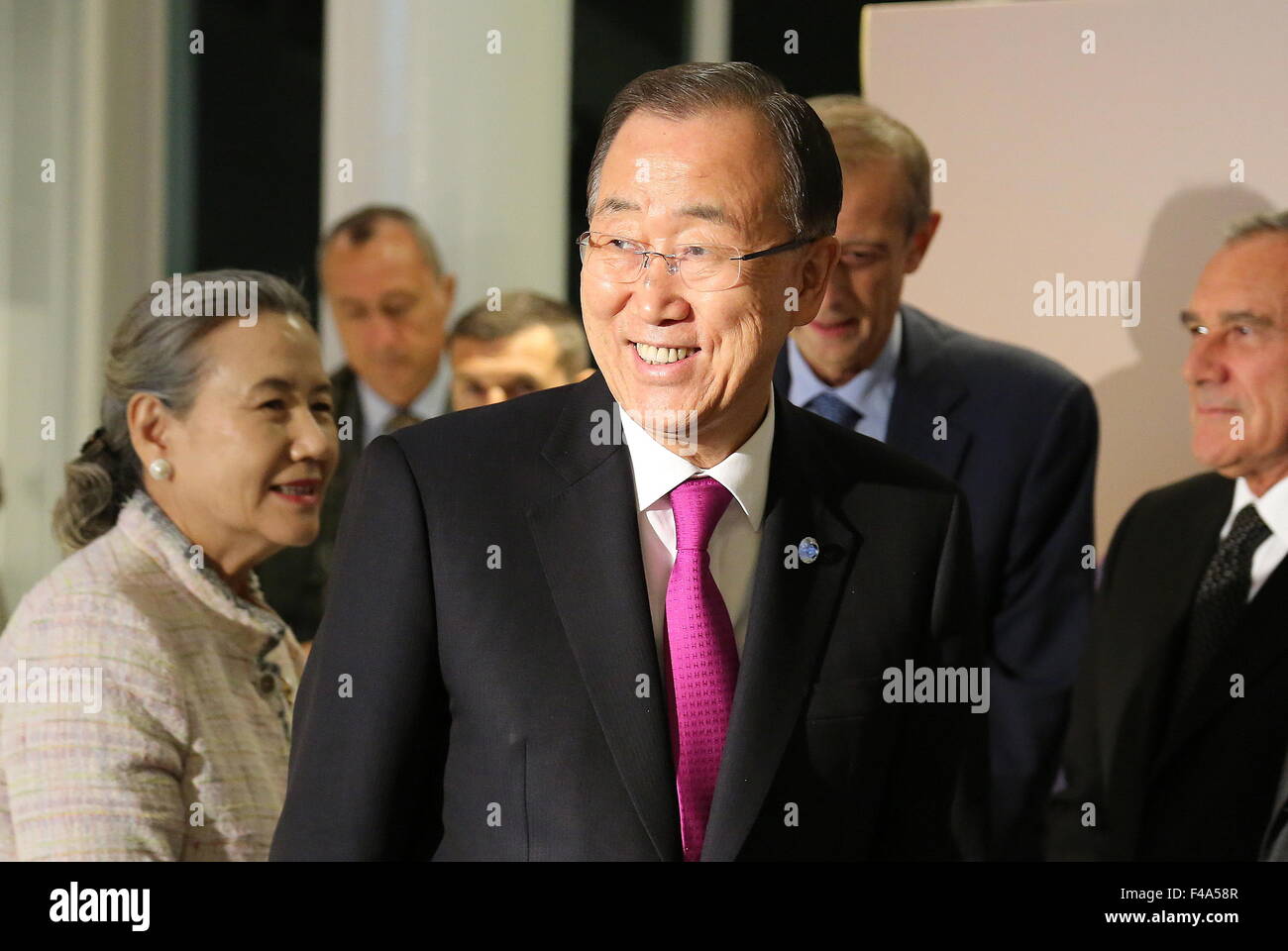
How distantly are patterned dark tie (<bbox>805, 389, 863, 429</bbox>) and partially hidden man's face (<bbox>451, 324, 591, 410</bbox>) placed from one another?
58 centimetres

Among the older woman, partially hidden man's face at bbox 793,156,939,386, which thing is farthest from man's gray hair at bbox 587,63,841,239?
partially hidden man's face at bbox 793,156,939,386

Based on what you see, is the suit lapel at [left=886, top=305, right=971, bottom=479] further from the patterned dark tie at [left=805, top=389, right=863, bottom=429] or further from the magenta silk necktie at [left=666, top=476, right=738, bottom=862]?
the magenta silk necktie at [left=666, top=476, right=738, bottom=862]

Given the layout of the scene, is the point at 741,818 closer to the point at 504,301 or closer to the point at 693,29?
the point at 504,301

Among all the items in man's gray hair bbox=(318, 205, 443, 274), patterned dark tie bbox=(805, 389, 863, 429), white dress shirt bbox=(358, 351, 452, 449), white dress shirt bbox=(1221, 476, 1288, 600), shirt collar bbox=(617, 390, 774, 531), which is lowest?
white dress shirt bbox=(1221, 476, 1288, 600)

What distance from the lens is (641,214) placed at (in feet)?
5.19

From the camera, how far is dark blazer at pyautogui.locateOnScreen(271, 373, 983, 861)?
60.7 inches

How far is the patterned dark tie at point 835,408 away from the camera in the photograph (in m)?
2.75

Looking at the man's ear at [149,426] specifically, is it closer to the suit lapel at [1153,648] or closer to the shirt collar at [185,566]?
the shirt collar at [185,566]

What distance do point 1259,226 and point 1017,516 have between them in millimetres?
770

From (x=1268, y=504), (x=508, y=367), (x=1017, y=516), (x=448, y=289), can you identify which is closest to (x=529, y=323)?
(x=508, y=367)

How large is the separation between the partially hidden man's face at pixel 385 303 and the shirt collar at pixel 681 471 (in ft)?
5.43

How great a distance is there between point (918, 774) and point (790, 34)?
186 cm

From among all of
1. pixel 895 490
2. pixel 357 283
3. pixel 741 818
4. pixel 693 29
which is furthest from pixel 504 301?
pixel 741 818

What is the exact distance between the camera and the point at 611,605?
158 centimetres
